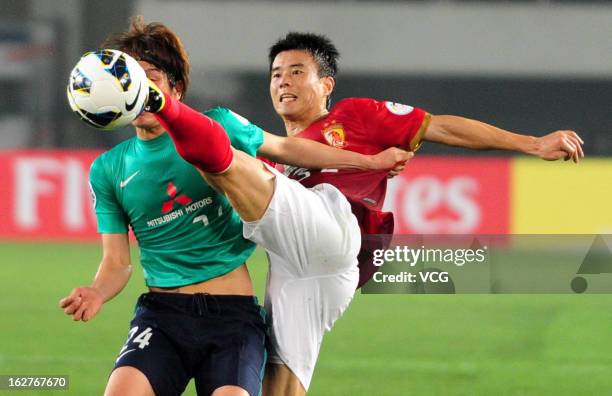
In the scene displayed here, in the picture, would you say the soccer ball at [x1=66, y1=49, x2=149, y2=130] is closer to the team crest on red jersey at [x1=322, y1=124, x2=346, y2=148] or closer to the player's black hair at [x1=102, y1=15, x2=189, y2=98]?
the player's black hair at [x1=102, y1=15, x2=189, y2=98]

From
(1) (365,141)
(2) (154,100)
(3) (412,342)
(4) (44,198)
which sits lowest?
(4) (44,198)

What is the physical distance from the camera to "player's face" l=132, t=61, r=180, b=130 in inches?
137

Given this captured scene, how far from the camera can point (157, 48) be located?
3562 millimetres

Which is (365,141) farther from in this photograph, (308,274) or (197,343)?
(197,343)

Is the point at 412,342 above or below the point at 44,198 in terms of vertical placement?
above

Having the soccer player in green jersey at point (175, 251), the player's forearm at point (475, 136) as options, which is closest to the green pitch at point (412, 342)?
the player's forearm at point (475, 136)

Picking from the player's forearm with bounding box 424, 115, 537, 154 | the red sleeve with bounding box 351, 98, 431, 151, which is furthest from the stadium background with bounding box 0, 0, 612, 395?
the player's forearm with bounding box 424, 115, 537, 154

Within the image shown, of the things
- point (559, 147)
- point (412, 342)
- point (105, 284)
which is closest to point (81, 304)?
point (105, 284)

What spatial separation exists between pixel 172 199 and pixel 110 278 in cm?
32

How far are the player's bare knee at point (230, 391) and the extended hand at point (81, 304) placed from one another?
17.0 inches

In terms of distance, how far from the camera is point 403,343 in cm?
698

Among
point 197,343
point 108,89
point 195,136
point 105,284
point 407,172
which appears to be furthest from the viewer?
point 407,172

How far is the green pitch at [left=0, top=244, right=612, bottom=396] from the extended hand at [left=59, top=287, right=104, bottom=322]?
2.19 metres

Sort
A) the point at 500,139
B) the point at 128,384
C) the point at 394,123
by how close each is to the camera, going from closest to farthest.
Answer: the point at 128,384 < the point at 500,139 < the point at 394,123
